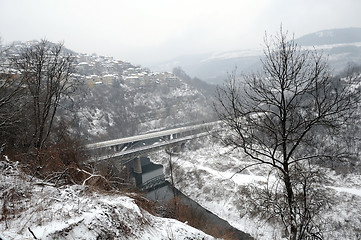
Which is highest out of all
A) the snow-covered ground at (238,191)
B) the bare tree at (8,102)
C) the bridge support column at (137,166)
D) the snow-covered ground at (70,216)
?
the bare tree at (8,102)

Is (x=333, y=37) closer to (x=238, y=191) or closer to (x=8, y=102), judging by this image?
(x=238, y=191)

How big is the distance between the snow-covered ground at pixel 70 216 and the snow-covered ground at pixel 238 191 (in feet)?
23.9

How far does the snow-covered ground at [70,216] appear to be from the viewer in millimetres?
3142

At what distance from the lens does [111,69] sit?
3718 inches

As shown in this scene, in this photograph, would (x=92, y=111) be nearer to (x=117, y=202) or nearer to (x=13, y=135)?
(x=13, y=135)

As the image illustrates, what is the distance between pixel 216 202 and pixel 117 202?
20654 mm

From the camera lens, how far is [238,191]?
23.0 meters

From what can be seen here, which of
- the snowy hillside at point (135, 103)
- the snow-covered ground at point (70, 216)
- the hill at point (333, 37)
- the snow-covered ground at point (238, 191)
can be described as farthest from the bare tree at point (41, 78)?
the hill at point (333, 37)

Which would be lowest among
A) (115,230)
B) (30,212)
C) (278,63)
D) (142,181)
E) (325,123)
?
(142,181)

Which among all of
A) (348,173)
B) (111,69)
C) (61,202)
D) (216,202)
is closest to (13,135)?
(61,202)

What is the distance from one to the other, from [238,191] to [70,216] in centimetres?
2192

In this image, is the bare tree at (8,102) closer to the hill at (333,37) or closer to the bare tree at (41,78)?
the bare tree at (41,78)

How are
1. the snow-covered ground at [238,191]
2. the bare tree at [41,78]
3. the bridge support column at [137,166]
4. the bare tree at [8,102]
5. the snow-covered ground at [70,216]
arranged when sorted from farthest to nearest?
the bridge support column at [137,166]
the snow-covered ground at [238,191]
the bare tree at [41,78]
the bare tree at [8,102]
the snow-covered ground at [70,216]

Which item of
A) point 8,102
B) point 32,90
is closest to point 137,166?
point 32,90
